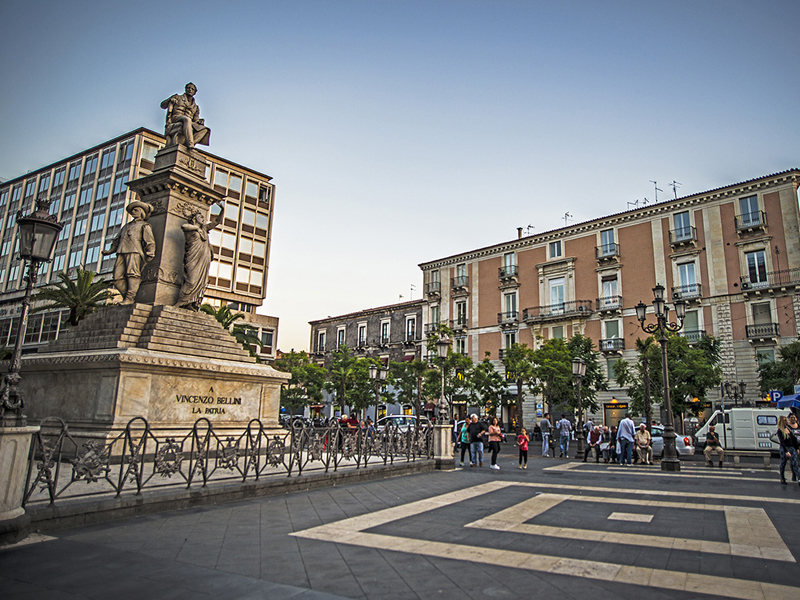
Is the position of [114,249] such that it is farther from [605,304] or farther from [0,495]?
[605,304]

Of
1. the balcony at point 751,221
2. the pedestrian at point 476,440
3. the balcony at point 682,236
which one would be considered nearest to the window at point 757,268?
the balcony at point 751,221

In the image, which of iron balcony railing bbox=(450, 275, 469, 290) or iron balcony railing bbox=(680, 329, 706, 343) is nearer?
iron balcony railing bbox=(680, 329, 706, 343)

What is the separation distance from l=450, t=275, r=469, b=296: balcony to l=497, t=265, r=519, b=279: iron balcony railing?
3617mm

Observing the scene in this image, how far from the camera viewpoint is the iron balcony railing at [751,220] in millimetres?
33000

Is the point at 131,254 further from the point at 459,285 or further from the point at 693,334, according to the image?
the point at 459,285

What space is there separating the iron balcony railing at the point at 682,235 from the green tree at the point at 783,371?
8952 millimetres

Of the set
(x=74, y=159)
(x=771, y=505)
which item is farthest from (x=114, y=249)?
(x=74, y=159)

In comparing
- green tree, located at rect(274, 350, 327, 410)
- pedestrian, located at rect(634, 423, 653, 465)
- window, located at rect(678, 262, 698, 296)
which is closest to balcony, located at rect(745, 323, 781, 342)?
window, located at rect(678, 262, 698, 296)

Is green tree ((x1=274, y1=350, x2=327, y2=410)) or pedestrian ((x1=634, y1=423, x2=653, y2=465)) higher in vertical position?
green tree ((x1=274, y1=350, x2=327, y2=410))

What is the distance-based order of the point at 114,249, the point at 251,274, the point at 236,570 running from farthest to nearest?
the point at 251,274 → the point at 114,249 → the point at 236,570

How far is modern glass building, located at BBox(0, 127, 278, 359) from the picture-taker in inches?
1825

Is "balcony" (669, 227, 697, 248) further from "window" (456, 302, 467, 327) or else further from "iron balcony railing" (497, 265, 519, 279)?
"window" (456, 302, 467, 327)

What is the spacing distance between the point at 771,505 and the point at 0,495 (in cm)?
1091

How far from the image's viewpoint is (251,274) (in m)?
51.3
